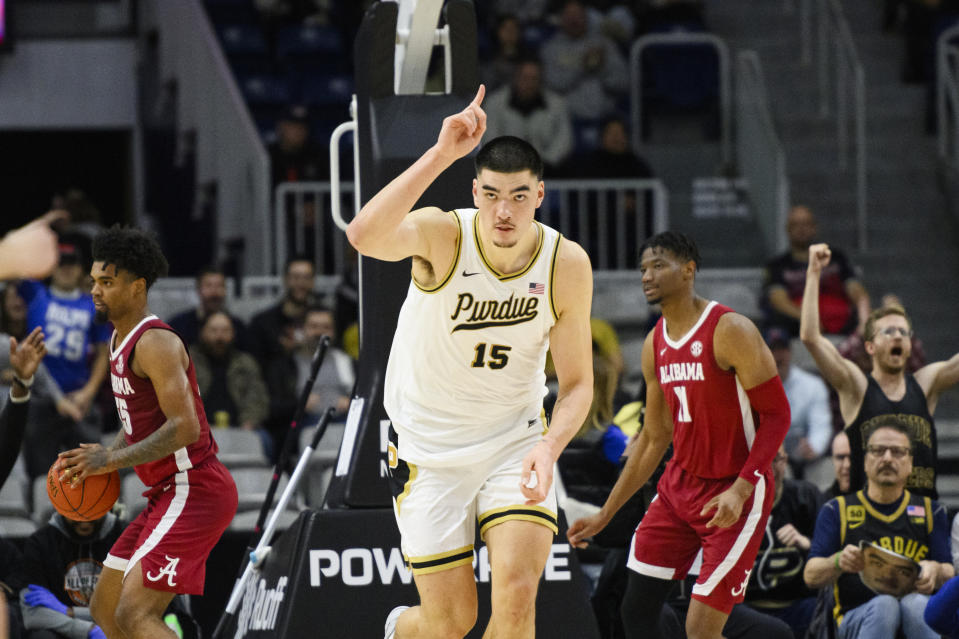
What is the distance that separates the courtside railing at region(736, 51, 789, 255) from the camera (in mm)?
11854

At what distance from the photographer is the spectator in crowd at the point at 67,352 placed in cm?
926

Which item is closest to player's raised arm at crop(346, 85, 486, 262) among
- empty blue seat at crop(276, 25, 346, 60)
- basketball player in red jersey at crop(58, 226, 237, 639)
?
basketball player in red jersey at crop(58, 226, 237, 639)

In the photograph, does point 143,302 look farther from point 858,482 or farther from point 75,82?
point 75,82

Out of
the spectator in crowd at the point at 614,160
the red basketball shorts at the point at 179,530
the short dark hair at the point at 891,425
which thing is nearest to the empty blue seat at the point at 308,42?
the spectator in crowd at the point at 614,160

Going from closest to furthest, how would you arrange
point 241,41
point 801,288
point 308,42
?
1. point 801,288
2. point 308,42
3. point 241,41

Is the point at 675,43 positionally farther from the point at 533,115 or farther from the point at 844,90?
the point at 533,115

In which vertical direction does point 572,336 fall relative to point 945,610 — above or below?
above

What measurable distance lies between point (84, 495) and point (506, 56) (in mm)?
7867

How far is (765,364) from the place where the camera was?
233 inches

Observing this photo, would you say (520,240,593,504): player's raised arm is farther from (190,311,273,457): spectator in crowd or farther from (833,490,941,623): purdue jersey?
(190,311,273,457): spectator in crowd

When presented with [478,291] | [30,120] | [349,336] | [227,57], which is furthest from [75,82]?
[478,291]

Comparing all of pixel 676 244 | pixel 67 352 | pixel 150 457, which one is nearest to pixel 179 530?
pixel 150 457

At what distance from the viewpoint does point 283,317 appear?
10227 millimetres

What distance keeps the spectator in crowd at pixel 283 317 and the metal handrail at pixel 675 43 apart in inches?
151
